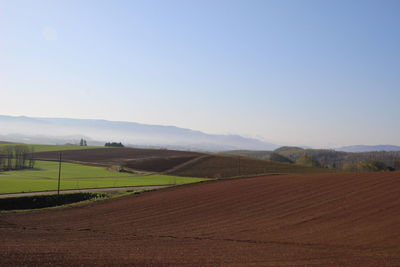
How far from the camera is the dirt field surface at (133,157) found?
8057cm

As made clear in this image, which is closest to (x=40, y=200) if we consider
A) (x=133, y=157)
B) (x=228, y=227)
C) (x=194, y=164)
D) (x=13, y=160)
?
(x=228, y=227)

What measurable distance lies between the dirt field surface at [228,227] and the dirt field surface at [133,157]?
4099 cm

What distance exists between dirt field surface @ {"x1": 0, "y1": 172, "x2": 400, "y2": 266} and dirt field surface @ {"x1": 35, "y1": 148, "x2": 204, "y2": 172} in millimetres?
40988

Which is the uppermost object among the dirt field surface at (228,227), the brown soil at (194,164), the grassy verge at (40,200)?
the brown soil at (194,164)

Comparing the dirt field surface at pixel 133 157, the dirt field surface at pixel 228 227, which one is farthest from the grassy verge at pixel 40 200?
the dirt field surface at pixel 133 157

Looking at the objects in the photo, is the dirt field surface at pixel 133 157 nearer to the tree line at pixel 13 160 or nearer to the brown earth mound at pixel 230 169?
the brown earth mound at pixel 230 169

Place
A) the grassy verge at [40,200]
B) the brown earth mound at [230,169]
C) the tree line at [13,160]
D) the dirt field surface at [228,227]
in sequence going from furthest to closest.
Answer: the tree line at [13,160] → the brown earth mound at [230,169] → the grassy verge at [40,200] → the dirt field surface at [228,227]

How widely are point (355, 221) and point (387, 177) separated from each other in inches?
637

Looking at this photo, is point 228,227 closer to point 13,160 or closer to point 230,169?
point 230,169

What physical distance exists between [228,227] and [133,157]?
75.8 metres

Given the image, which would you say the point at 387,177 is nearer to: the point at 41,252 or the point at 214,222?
the point at 214,222

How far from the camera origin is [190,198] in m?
33.8

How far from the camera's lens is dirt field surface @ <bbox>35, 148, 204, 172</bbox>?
8057cm

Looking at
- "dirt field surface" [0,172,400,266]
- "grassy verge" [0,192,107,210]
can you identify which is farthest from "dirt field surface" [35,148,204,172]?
"dirt field surface" [0,172,400,266]
